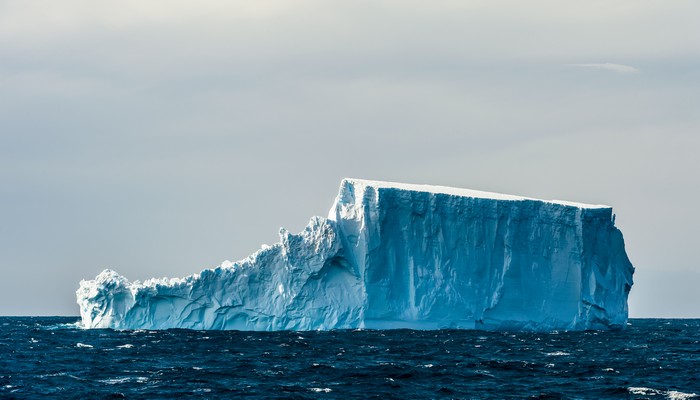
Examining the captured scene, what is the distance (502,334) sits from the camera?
117 ft

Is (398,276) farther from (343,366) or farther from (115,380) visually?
(115,380)

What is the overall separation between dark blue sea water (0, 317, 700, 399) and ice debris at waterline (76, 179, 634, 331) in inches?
34.8

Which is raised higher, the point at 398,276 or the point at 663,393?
the point at 398,276

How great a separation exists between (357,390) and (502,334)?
16526 millimetres

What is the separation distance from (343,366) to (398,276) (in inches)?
431

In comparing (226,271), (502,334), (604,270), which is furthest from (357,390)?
(604,270)

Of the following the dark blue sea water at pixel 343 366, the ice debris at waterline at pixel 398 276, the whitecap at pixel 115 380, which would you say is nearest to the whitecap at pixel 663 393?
the dark blue sea water at pixel 343 366

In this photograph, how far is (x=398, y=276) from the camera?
113 feet

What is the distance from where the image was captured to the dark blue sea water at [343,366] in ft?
65.4

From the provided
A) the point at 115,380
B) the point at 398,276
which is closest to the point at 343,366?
the point at 115,380

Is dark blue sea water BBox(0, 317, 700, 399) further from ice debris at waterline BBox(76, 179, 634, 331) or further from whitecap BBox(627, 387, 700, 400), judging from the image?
ice debris at waterline BBox(76, 179, 634, 331)

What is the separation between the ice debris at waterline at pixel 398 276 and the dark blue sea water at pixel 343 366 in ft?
2.90

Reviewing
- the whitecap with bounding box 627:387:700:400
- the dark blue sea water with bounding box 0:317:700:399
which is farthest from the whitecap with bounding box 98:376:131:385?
the whitecap with bounding box 627:387:700:400

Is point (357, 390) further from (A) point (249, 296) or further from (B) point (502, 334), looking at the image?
(B) point (502, 334)
